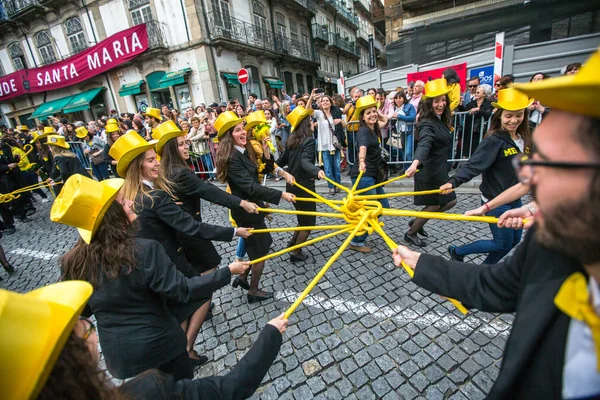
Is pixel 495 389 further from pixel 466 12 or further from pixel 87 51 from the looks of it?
pixel 87 51

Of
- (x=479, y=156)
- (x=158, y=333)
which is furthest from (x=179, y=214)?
(x=479, y=156)

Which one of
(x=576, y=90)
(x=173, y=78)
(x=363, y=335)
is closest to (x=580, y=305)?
(x=576, y=90)

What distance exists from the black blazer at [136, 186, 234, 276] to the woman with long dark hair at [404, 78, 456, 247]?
9.06ft

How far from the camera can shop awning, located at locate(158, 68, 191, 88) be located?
18094 millimetres

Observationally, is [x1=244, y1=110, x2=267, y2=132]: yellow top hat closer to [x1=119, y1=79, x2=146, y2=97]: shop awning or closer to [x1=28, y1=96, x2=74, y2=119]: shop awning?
[x1=119, y1=79, x2=146, y2=97]: shop awning

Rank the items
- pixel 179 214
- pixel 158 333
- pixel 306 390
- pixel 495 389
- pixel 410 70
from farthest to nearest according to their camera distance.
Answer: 1. pixel 410 70
2. pixel 179 214
3. pixel 306 390
4. pixel 158 333
5. pixel 495 389

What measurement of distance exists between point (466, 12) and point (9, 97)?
121 ft

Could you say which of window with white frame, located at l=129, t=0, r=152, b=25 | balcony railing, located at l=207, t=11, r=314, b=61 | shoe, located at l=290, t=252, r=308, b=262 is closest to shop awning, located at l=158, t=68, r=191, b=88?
balcony railing, located at l=207, t=11, r=314, b=61

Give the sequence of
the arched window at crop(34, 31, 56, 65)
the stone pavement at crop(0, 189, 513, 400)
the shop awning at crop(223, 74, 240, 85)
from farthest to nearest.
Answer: the arched window at crop(34, 31, 56, 65), the shop awning at crop(223, 74, 240, 85), the stone pavement at crop(0, 189, 513, 400)

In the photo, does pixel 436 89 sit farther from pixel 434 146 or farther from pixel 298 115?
pixel 298 115

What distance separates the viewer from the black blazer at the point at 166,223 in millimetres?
2609

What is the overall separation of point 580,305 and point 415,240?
3842mm

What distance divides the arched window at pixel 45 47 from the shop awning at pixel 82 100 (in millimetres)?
4312

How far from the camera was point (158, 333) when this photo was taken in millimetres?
1896
